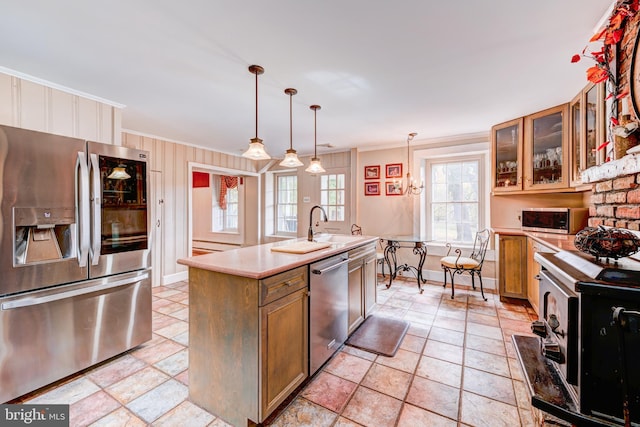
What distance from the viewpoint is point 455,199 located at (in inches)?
179

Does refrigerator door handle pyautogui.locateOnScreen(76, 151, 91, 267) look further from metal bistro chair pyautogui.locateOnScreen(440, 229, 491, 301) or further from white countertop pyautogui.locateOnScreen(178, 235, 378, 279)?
metal bistro chair pyautogui.locateOnScreen(440, 229, 491, 301)

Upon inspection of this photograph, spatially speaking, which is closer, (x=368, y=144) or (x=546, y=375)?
(x=546, y=375)

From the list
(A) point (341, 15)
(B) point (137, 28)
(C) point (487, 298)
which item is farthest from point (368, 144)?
(B) point (137, 28)

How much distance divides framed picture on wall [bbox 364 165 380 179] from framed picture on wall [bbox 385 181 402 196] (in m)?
0.25

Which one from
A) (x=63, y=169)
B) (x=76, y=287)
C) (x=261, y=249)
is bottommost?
(x=76, y=287)

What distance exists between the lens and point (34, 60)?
80.9 inches

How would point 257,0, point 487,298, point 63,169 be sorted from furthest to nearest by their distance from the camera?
point 487,298 < point 63,169 < point 257,0

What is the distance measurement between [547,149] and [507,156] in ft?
1.61

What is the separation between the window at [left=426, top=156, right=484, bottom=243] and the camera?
173 inches

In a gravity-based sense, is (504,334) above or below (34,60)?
below

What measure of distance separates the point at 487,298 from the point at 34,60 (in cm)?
532

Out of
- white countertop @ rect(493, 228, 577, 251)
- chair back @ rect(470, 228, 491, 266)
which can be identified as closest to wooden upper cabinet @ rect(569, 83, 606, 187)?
white countertop @ rect(493, 228, 577, 251)

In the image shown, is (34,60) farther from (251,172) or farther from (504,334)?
(504,334)

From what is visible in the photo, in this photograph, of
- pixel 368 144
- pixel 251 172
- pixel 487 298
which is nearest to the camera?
pixel 487 298
